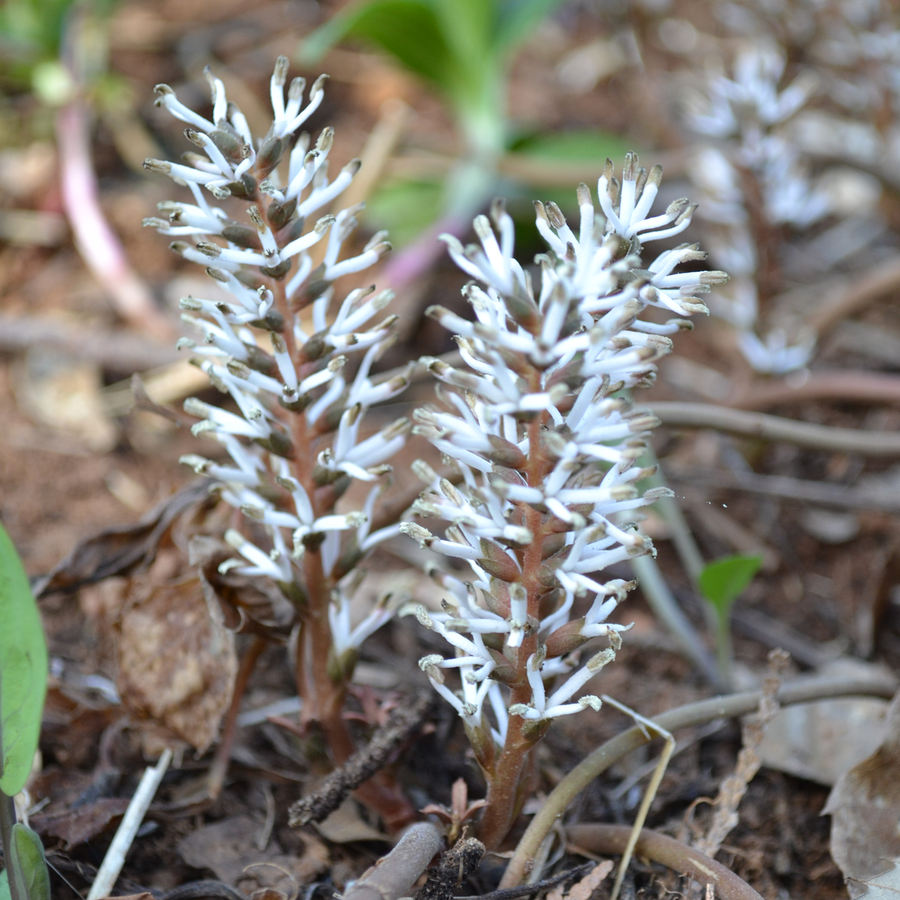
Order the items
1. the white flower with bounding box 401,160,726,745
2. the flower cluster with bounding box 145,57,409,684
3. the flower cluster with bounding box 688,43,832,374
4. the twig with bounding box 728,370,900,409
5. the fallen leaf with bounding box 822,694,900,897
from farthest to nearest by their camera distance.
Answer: the flower cluster with bounding box 688,43,832,374 < the twig with bounding box 728,370,900,409 < the fallen leaf with bounding box 822,694,900,897 < the flower cluster with bounding box 145,57,409,684 < the white flower with bounding box 401,160,726,745

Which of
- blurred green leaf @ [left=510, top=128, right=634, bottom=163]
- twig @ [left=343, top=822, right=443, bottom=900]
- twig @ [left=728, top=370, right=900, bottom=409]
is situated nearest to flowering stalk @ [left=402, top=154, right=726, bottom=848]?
twig @ [left=343, top=822, right=443, bottom=900]

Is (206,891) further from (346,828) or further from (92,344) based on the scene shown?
(92,344)

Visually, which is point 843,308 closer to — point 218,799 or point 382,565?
point 382,565

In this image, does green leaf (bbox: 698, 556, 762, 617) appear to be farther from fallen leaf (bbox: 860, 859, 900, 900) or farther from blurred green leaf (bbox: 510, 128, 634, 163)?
blurred green leaf (bbox: 510, 128, 634, 163)

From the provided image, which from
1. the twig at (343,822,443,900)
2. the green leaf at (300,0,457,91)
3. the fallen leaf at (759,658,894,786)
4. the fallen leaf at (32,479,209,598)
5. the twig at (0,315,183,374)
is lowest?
the fallen leaf at (759,658,894,786)

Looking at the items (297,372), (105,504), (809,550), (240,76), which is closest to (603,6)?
(240,76)

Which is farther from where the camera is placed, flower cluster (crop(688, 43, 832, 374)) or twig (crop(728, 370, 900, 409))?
flower cluster (crop(688, 43, 832, 374))

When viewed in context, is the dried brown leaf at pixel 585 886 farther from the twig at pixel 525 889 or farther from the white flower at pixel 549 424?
the white flower at pixel 549 424

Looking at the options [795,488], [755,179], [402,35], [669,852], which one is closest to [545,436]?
[669,852]
